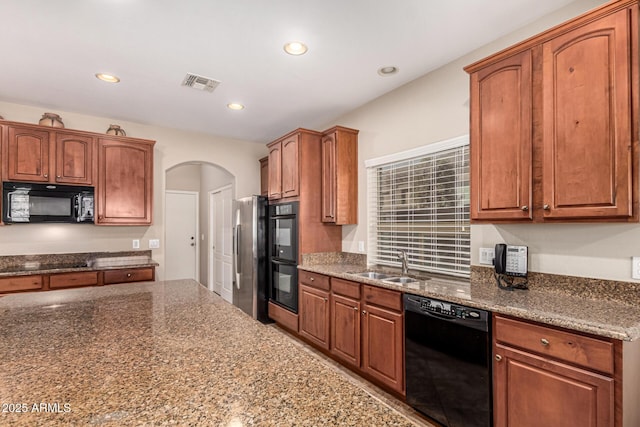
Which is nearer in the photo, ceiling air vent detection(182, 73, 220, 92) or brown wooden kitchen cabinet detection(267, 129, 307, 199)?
ceiling air vent detection(182, 73, 220, 92)

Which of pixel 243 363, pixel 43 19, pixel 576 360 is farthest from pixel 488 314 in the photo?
pixel 43 19

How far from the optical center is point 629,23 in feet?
5.22

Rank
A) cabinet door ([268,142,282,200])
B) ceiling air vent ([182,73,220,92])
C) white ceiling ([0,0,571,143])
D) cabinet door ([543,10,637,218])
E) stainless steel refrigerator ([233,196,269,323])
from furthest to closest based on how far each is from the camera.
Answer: stainless steel refrigerator ([233,196,269,323]) → cabinet door ([268,142,282,200]) → ceiling air vent ([182,73,220,92]) → white ceiling ([0,0,571,143]) → cabinet door ([543,10,637,218])

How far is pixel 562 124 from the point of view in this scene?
1.80 m

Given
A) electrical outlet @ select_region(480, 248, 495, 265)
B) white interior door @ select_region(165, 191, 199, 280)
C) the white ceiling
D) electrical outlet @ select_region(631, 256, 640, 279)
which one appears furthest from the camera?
white interior door @ select_region(165, 191, 199, 280)

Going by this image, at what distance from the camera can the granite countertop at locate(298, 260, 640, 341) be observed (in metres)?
1.46

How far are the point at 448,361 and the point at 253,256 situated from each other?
2824mm

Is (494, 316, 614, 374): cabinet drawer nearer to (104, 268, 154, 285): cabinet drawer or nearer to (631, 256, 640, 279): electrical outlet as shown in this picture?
(631, 256, 640, 279): electrical outlet

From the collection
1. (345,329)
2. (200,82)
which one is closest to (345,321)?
(345,329)

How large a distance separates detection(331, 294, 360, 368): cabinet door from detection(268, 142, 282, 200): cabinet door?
161cm

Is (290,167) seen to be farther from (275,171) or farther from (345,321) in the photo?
(345,321)

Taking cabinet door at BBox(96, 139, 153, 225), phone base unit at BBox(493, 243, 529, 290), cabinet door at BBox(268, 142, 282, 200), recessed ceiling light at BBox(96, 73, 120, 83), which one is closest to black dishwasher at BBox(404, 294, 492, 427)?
phone base unit at BBox(493, 243, 529, 290)

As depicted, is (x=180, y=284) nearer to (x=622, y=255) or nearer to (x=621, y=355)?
(x=621, y=355)

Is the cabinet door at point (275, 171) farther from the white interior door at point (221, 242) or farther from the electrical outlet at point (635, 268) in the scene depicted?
the electrical outlet at point (635, 268)
